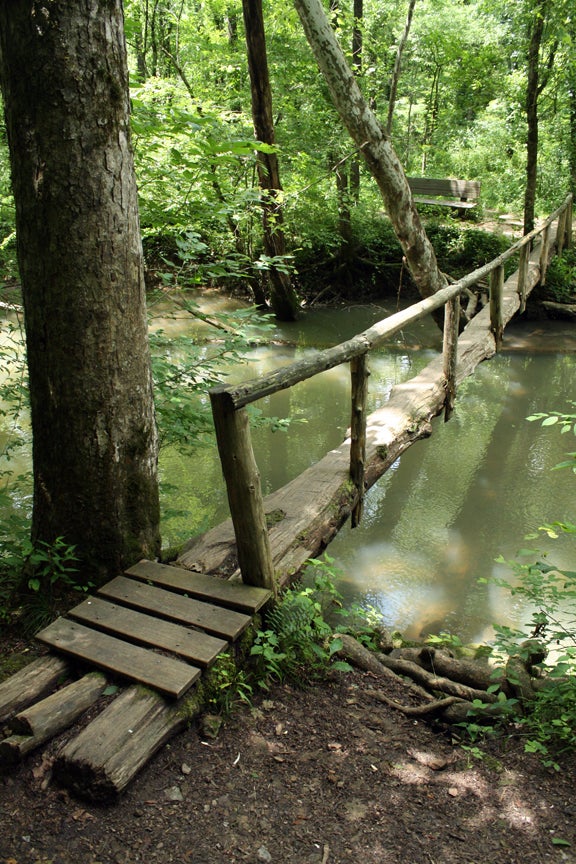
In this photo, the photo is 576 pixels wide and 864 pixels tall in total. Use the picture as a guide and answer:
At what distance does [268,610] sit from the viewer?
306cm

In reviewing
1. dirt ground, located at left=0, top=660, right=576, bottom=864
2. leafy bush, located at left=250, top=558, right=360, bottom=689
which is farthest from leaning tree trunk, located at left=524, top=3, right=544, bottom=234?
dirt ground, located at left=0, top=660, right=576, bottom=864

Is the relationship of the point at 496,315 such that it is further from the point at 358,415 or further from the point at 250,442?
the point at 250,442

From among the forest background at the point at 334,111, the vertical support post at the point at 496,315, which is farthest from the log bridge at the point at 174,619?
the vertical support post at the point at 496,315

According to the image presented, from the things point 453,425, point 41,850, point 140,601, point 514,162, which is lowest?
point 453,425

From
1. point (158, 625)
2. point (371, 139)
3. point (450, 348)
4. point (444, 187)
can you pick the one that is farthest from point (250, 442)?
point (444, 187)

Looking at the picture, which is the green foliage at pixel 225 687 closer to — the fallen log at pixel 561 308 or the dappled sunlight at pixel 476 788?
the dappled sunlight at pixel 476 788

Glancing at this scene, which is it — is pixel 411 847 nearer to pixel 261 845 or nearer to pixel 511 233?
pixel 261 845

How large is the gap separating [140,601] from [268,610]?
0.62 m

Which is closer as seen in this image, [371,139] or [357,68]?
[371,139]

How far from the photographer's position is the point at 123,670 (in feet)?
8.28

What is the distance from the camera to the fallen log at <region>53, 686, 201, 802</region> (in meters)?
2.12

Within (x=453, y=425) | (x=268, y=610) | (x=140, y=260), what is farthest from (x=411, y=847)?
(x=453, y=425)

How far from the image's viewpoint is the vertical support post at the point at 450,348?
5.80 metres

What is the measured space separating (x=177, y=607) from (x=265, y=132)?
Answer: 10.0 metres
